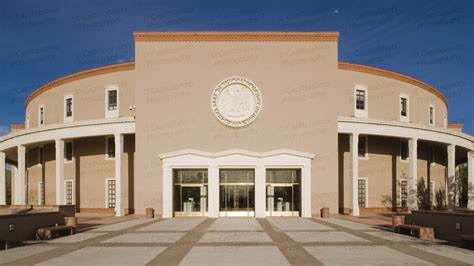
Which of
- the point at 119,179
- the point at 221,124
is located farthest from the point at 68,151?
the point at 221,124

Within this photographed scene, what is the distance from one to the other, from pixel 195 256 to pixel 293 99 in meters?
20.3

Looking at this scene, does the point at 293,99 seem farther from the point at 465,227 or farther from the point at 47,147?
the point at 47,147

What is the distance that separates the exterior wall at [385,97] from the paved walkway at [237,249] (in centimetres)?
1886

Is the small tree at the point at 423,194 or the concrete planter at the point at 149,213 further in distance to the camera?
the small tree at the point at 423,194

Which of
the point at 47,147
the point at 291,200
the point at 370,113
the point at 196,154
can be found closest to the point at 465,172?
the point at 370,113

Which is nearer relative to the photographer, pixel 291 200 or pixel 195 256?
pixel 195 256

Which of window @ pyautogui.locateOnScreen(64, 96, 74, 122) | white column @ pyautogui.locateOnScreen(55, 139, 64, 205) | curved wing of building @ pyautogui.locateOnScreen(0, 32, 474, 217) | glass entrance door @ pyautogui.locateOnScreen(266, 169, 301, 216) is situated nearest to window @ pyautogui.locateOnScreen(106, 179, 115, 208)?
curved wing of building @ pyautogui.locateOnScreen(0, 32, 474, 217)

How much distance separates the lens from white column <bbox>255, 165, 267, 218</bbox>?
98.6 ft

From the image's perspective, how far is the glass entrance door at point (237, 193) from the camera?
99.9 feet

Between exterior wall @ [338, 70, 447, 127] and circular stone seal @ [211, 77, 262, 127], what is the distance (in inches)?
365

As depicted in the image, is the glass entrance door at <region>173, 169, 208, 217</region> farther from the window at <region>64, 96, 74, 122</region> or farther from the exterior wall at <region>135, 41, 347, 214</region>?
the window at <region>64, 96, 74, 122</region>

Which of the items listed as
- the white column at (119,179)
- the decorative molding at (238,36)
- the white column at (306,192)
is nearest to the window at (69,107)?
the white column at (119,179)

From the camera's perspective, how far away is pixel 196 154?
3056cm

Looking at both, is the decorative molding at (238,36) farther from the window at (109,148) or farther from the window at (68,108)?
the window at (68,108)
